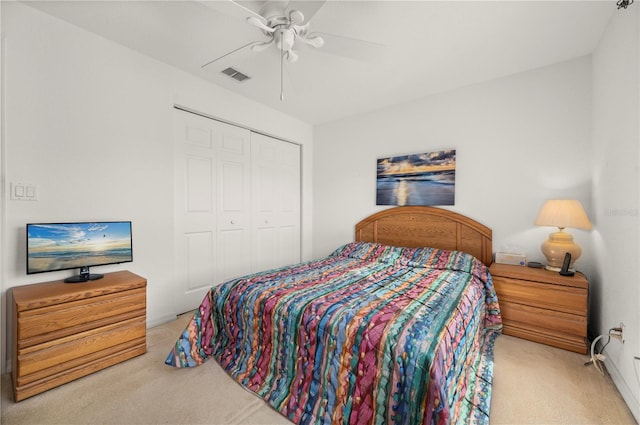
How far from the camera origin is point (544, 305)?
85.8 inches

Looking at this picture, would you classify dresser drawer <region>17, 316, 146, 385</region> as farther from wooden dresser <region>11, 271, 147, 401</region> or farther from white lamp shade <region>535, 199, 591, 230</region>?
white lamp shade <region>535, 199, 591, 230</region>

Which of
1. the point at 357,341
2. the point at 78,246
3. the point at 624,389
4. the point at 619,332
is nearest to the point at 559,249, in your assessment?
the point at 619,332

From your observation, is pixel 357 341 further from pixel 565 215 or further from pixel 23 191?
pixel 23 191

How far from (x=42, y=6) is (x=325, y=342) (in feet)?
9.44

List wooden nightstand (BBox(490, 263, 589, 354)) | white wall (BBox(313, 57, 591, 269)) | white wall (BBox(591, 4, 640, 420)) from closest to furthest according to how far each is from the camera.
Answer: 1. white wall (BBox(591, 4, 640, 420))
2. wooden nightstand (BBox(490, 263, 589, 354))
3. white wall (BBox(313, 57, 591, 269))

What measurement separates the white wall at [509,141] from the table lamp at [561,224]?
207mm

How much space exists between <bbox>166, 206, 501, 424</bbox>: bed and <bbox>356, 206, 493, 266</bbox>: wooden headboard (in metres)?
0.38

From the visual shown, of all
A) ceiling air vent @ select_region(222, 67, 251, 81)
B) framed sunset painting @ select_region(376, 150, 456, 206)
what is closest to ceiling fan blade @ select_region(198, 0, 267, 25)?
ceiling air vent @ select_region(222, 67, 251, 81)

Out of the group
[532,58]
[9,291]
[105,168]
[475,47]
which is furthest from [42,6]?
[532,58]

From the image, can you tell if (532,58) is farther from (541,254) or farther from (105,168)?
(105,168)

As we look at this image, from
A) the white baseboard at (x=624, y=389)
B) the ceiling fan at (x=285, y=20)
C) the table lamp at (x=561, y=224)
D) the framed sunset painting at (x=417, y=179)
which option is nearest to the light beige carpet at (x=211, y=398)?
the white baseboard at (x=624, y=389)

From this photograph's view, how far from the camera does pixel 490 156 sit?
281 centimetres

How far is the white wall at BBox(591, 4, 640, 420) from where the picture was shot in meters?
1.52

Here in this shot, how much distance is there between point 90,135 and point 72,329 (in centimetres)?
143
